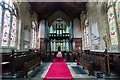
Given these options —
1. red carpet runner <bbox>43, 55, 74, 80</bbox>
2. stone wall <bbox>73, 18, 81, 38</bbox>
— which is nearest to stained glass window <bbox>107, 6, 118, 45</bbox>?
red carpet runner <bbox>43, 55, 74, 80</bbox>

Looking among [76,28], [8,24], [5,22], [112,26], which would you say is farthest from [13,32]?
[76,28]

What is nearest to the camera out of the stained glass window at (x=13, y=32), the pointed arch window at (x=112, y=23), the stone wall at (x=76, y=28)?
the pointed arch window at (x=112, y=23)

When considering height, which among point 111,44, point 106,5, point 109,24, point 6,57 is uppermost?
point 106,5

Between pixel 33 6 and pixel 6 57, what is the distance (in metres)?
7.08

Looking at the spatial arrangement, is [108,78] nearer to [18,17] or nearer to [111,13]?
[111,13]

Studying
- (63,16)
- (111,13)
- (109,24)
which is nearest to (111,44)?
(109,24)

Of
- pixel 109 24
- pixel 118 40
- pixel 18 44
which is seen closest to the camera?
pixel 118 40

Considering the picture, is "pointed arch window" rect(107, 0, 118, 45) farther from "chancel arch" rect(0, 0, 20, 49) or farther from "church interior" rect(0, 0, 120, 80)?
"chancel arch" rect(0, 0, 20, 49)

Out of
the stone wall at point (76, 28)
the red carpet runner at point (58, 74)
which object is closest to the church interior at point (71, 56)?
the red carpet runner at point (58, 74)

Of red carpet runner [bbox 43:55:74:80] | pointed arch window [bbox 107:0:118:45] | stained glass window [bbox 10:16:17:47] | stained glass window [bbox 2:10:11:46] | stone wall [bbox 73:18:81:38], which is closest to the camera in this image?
red carpet runner [bbox 43:55:74:80]

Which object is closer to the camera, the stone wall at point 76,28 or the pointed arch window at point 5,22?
the pointed arch window at point 5,22

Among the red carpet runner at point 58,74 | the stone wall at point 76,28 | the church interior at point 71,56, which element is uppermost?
the stone wall at point 76,28

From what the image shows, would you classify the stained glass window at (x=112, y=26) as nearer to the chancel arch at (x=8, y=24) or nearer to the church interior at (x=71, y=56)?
the church interior at (x=71, y=56)

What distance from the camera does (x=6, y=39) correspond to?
471 cm
